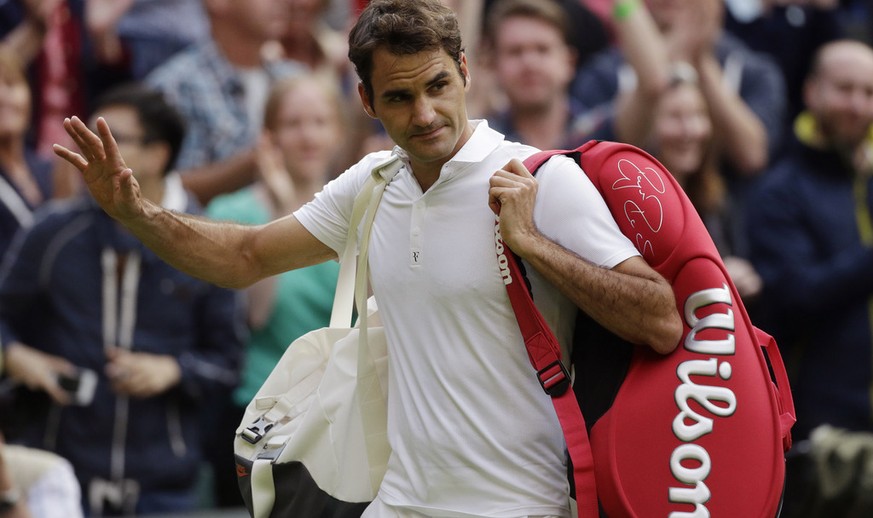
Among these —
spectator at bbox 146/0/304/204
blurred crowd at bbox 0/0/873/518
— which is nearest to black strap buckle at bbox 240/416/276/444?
blurred crowd at bbox 0/0/873/518

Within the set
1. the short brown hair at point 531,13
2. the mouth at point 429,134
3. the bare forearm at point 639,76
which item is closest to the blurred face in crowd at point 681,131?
the bare forearm at point 639,76

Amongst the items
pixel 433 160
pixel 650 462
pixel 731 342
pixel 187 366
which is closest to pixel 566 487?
pixel 650 462

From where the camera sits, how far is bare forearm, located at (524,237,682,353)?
3.61 meters

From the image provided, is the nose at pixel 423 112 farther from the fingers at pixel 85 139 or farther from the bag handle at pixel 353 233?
the fingers at pixel 85 139

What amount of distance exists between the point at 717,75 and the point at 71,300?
4.02 metres

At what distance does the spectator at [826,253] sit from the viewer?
26.1ft

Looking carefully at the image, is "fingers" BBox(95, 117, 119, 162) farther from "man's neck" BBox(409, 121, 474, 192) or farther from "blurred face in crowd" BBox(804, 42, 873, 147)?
"blurred face in crowd" BBox(804, 42, 873, 147)

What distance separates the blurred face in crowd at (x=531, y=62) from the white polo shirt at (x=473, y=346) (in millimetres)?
4227

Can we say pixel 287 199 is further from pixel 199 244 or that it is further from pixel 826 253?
pixel 199 244

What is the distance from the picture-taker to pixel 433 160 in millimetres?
3957

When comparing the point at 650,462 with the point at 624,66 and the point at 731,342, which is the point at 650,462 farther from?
the point at 624,66

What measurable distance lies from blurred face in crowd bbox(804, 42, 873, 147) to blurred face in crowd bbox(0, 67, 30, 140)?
4.43 m

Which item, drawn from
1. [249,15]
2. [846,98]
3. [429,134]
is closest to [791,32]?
[846,98]

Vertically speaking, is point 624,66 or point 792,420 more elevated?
point 624,66
